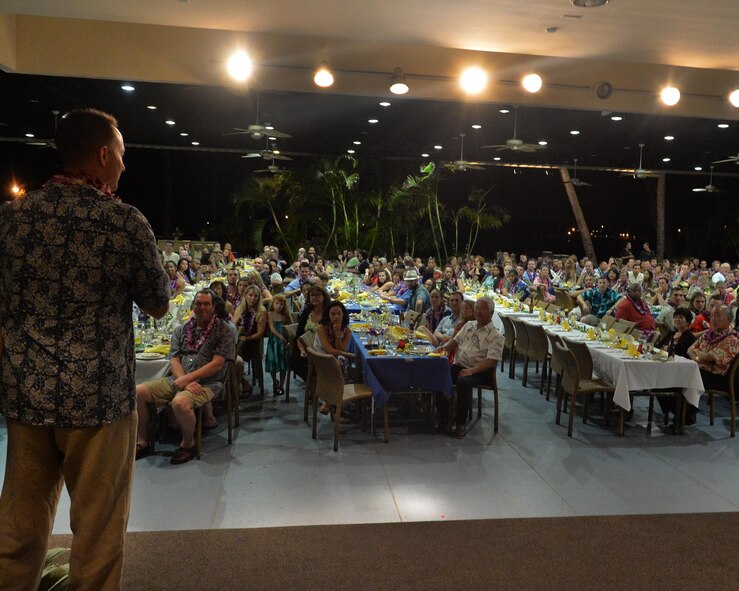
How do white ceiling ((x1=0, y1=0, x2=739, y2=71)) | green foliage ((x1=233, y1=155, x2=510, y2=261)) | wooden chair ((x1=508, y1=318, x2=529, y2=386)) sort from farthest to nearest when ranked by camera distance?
1. green foliage ((x1=233, y1=155, x2=510, y2=261))
2. wooden chair ((x1=508, y1=318, x2=529, y2=386))
3. white ceiling ((x1=0, y1=0, x2=739, y2=71))

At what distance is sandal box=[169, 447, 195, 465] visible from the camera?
490cm

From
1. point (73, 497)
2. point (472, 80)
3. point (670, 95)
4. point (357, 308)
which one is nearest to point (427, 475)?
point (73, 497)

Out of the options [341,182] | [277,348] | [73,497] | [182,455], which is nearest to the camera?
[73,497]

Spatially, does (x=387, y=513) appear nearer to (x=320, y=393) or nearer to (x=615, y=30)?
(x=320, y=393)

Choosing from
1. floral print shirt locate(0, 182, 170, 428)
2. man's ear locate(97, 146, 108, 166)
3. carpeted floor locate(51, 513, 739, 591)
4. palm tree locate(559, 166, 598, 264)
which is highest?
Result: palm tree locate(559, 166, 598, 264)

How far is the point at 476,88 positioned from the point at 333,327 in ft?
9.30

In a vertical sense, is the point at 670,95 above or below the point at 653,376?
above

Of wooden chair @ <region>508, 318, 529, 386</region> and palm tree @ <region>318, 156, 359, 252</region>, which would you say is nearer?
wooden chair @ <region>508, 318, 529, 386</region>

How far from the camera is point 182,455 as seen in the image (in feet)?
16.2

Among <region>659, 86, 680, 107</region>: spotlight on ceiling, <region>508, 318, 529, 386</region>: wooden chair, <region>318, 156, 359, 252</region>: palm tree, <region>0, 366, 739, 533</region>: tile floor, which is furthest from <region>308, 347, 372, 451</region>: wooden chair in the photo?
<region>318, 156, 359, 252</region>: palm tree

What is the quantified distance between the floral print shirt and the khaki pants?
0.07 m

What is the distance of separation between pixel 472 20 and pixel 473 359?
2932 millimetres

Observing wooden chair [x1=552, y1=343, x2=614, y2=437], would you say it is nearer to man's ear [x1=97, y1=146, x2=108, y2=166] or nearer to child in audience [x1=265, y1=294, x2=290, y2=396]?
child in audience [x1=265, y1=294, x2=290, y2=396]

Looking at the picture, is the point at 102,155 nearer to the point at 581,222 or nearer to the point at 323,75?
the point at 323,75
